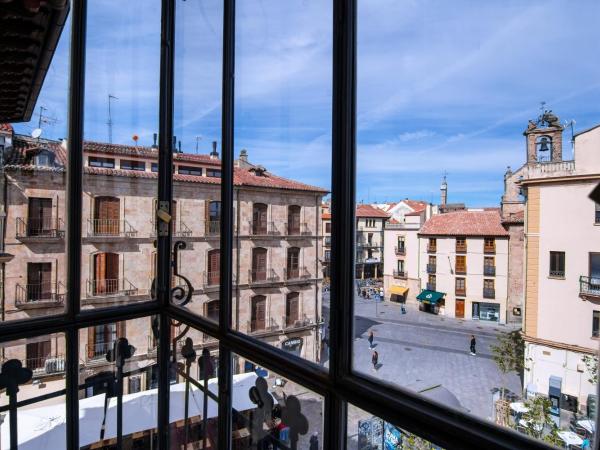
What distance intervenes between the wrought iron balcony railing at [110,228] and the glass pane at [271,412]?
99cm

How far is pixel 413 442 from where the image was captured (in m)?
0.78

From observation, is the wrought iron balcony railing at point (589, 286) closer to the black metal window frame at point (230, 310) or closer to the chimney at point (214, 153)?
the black metal window frame at point (230, 310)

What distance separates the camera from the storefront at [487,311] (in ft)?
2.55

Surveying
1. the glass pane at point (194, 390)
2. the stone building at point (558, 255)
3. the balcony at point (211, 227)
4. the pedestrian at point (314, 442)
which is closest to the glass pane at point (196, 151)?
the balcony at point (211, 227)

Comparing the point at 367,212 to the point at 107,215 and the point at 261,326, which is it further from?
the point at 107,215

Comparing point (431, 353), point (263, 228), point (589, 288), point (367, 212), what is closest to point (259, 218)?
point (263, 228)

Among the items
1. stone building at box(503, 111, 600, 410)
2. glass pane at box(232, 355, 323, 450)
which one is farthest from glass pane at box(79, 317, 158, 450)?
stone building at box(503, 111, 600, 410)

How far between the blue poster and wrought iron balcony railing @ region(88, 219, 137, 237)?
152cm

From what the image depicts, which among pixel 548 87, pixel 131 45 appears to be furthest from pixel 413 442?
pixel 131 45

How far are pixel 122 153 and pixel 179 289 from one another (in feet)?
2.62

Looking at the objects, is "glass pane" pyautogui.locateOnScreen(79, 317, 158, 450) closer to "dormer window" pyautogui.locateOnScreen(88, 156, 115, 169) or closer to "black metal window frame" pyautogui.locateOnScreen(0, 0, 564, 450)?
"black metal window frame" pyautogui.locateOnScreen(0, 0, 564, 450)

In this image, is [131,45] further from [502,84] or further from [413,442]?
[413,442]

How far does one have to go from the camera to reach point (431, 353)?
2.67 feet

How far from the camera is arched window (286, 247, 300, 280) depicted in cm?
133
